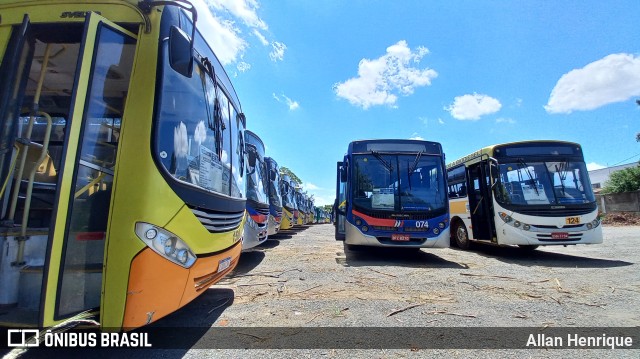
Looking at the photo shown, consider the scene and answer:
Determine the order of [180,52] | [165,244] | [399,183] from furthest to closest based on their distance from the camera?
[399,183], [180,52], [165,244]

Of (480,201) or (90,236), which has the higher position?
(480,201)

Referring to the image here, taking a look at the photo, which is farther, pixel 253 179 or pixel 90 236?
pixel 253 179

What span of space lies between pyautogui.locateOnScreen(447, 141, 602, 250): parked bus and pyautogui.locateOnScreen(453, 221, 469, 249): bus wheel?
1.15 m

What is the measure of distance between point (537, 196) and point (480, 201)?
1.55m

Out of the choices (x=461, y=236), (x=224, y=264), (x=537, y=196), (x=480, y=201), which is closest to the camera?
(x=224, y=264)

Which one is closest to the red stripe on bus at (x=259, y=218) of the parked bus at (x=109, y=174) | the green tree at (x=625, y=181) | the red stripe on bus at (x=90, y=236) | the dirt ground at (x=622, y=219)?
the parked bus at (x=109, y=174)

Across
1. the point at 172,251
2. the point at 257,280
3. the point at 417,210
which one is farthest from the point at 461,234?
the point at 172,251

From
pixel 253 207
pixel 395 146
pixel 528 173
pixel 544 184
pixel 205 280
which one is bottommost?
pixel 205 280

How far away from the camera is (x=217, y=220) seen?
11.8 feet

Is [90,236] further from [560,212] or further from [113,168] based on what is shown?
[560,212]

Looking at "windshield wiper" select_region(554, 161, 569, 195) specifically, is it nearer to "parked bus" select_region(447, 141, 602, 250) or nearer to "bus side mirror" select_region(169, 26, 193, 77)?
"parked bus" select_region(447, 141, 602, 250)

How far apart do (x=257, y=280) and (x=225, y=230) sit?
2204mm

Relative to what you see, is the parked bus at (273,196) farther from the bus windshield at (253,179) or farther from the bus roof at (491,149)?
the bus roof at (491,149)

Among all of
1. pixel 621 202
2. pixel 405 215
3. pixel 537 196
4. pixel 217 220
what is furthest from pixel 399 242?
pixel 621 202
